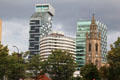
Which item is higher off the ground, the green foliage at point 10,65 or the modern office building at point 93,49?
the modern office building at point 93,49

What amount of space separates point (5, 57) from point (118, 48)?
85.5ft

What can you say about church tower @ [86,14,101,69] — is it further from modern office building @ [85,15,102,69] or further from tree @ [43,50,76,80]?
tree @ [43,50,76,80]

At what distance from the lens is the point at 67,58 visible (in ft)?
332

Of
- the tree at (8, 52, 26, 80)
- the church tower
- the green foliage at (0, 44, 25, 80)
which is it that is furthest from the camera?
the church tower

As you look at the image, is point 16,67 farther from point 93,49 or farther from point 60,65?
point 93,49

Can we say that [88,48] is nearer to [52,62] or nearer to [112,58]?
[52,62]

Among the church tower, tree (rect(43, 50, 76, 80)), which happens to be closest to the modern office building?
the church tower

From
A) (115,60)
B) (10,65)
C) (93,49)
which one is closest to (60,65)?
(10,65)

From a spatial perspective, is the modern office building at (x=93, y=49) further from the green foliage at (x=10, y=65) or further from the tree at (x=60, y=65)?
the green foliage at (x=10, y=65)

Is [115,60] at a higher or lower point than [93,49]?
lower

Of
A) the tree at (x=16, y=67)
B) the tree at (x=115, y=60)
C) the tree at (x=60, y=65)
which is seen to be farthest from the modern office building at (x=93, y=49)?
the tree at (x=115, y=60)

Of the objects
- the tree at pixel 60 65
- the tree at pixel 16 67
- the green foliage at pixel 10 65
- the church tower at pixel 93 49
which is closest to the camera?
the green foliage at pixel 10 65

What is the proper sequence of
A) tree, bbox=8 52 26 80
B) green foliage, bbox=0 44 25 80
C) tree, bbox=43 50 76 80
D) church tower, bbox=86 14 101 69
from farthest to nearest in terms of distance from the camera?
church tower, bbox=86 14 101 69
tree, bbox=43 50 76 80
tree, bbox=8 52 26 80
green foliage, bbox=0 44 25 80

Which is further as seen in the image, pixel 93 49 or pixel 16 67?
pixel 93 49
